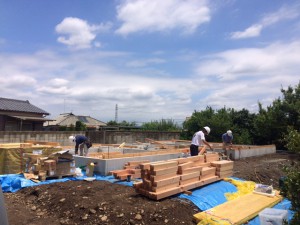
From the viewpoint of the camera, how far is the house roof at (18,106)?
2286cm

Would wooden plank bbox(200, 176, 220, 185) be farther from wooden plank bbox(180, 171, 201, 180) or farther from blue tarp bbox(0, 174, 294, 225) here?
wooden plank bbox(180, 171, 201, 180)

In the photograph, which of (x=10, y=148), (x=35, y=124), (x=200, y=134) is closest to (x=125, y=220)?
(x=200, y=134)

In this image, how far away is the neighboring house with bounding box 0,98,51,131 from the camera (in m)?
21.8

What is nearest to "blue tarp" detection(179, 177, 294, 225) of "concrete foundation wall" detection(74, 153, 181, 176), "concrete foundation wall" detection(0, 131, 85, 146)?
"concrete foundation wall" detection(74, 153, 181, 176)

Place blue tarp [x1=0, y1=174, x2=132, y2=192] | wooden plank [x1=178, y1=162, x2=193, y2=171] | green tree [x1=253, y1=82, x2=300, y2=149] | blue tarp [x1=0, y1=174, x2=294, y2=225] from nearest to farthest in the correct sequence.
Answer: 1. blue tarp [x1=0, y1=174, x2=294, y2=225]
2. wooden plank [x1=178, y1=162, x2=193, y2=171]
3. blue tarp [x1=0, y1=174, x2=132, y2=192]
4. green tree [x1=253, y1=82, x2=300, y2=149]

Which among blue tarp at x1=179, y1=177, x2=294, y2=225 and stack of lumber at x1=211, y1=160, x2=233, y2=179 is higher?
stack of lumber at x1=211, y1=160, x2=233, y2=179

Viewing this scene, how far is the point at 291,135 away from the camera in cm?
340

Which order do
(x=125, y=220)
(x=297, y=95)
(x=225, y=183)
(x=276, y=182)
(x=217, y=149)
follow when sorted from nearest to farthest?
(x=125, y=220) < (x=225, y=183) < (x=276, y=182) < (x=217, y=149) < (x=297, y=95)

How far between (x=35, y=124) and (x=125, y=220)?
20.7 m

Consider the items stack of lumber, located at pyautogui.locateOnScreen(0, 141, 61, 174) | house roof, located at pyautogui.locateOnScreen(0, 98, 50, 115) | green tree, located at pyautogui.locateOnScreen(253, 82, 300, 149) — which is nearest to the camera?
stack of lumber, located at pyautogui.locateOnScreen(0, 141, 61, 174)

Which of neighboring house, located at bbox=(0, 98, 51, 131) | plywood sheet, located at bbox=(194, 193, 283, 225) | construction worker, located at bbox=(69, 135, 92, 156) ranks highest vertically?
neighboring house, located at bbox=(0, 98, 51, 131)

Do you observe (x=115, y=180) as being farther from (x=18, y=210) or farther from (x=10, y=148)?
(x=10, y=148)

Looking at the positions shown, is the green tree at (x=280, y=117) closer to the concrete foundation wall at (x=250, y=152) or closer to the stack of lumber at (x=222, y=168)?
the concrete foundation wall at (x=250, y=152)

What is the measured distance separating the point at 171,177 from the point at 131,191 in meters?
1.08
